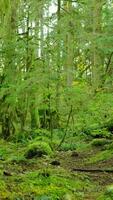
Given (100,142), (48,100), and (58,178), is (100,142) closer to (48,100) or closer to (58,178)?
(48,100)

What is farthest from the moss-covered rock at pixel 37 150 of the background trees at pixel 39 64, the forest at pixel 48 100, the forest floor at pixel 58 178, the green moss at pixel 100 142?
the green moss at pixel 100 142

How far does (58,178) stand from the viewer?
21.4ft

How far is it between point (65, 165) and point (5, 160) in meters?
1.37

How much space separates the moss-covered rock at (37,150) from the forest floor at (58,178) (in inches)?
8.4

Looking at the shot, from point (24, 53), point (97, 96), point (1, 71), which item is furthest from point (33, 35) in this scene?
point (97, 96)

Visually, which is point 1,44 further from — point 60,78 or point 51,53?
point 60,78

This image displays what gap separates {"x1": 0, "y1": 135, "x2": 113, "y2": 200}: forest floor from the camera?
17.8 ft

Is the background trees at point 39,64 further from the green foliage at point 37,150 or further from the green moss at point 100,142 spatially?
the green foliage at point 37,150

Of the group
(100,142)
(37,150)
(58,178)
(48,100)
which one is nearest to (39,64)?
(48,100)

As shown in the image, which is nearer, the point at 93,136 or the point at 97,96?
the point at 93,136

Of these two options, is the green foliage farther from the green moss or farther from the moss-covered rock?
the green moss

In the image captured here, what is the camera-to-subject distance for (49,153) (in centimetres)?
1030

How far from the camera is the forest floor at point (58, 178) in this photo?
17.8ft

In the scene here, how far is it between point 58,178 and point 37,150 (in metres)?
3.62
